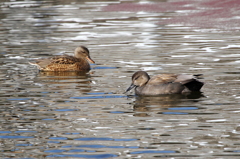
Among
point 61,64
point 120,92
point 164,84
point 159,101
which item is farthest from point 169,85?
point 61,64

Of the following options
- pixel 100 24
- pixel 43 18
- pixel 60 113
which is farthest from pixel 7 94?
pixel 43 18

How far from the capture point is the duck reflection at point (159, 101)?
32.9ft

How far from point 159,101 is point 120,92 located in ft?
3.45

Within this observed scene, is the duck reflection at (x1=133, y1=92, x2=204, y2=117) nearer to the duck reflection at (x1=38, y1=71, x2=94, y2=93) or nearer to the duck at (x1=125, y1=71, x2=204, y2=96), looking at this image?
the duck at (x1=125, y1=71, x2=204, y2=96)

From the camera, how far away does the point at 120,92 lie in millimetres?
11469

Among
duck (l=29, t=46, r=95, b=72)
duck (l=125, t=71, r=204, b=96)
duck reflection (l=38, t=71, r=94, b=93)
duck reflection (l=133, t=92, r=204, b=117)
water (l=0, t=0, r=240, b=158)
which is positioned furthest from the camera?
duck (l=29, t=46, r=95, b=72)

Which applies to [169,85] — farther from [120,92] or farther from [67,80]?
[67,80]

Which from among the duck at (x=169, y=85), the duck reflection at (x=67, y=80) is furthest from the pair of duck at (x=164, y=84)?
the duck reflection at (x=67, y=80)

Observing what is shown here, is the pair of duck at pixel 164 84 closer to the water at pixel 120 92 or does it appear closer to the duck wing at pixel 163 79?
the duck wing at pixel 163 79

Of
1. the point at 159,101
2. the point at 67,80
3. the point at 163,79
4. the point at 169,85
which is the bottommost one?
the point at 159,101

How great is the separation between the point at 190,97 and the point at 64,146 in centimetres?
386

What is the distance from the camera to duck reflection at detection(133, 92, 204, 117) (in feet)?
32.9

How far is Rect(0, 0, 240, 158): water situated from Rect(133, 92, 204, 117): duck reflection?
2 cm

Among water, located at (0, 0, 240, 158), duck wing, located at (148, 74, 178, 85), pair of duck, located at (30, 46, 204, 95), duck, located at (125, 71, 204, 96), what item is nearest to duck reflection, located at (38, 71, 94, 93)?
water, located at (0, 0, 240, 158)
